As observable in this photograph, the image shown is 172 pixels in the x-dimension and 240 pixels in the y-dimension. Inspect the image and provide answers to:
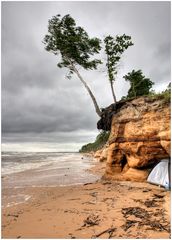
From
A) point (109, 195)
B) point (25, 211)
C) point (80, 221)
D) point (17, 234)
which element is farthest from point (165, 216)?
point (25, 211)

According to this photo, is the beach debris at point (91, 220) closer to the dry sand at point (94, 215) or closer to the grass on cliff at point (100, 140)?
the dry sand at point (94, 215)

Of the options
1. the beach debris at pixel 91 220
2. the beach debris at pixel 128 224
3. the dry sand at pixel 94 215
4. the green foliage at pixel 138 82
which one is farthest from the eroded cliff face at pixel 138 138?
the green foliage at pixel 138 82

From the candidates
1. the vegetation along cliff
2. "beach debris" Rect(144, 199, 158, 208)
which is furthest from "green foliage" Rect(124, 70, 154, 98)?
"beach debris" Rect(144, 199, 158, 208)

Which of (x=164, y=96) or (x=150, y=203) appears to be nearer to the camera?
(x=150, y=203)

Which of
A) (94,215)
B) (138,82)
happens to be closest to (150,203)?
(94,215)

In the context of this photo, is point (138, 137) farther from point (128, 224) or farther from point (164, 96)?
point (128, 224)

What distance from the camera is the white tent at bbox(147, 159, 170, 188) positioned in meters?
11.5

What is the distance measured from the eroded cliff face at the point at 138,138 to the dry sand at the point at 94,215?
205 centimetres

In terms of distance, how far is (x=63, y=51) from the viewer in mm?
19734

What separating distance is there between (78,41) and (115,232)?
16.2 metres

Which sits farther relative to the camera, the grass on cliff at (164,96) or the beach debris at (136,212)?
the grass on cliff at (164,96)

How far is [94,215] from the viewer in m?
7.69

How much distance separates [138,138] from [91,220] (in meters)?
7.11

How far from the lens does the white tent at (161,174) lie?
11.5 metres
